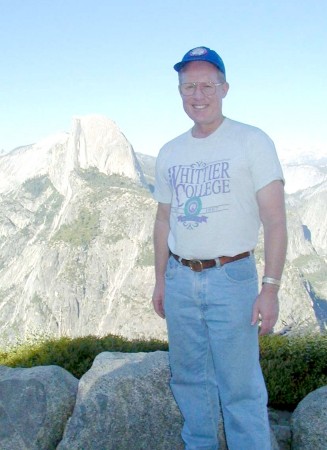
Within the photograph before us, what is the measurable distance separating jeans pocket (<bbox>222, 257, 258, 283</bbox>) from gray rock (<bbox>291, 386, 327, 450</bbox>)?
8.09 feet

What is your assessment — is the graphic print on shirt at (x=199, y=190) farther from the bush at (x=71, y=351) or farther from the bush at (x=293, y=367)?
the bush at (x=71, y=351)

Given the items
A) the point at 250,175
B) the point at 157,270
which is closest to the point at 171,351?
the point at 157,270

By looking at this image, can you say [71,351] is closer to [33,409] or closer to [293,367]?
[33,409]

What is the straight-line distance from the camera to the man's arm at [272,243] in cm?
373

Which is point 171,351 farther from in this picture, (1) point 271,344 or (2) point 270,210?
(1) point 271,344

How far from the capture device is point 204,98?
155 inches

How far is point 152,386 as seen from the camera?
550 centimetres

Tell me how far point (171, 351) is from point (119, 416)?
147 centimetres

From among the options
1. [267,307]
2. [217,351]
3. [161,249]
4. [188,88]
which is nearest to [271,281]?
[267,307]

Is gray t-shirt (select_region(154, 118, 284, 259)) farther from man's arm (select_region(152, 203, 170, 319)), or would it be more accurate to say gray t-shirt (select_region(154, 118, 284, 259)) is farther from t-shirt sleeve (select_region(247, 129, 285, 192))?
man's arm (select_region(152, 203, 170, 319))

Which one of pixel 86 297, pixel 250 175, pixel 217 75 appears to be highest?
pixel 217 75

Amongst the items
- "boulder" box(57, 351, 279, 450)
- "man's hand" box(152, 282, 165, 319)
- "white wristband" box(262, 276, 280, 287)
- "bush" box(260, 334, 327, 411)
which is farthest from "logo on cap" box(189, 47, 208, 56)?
"bush" box(260, 334, 327, 411)

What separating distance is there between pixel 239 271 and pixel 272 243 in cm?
35

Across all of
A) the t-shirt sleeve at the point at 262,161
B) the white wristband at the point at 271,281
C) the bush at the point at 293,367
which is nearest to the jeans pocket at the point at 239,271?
the white wristband at the point at 271,281
